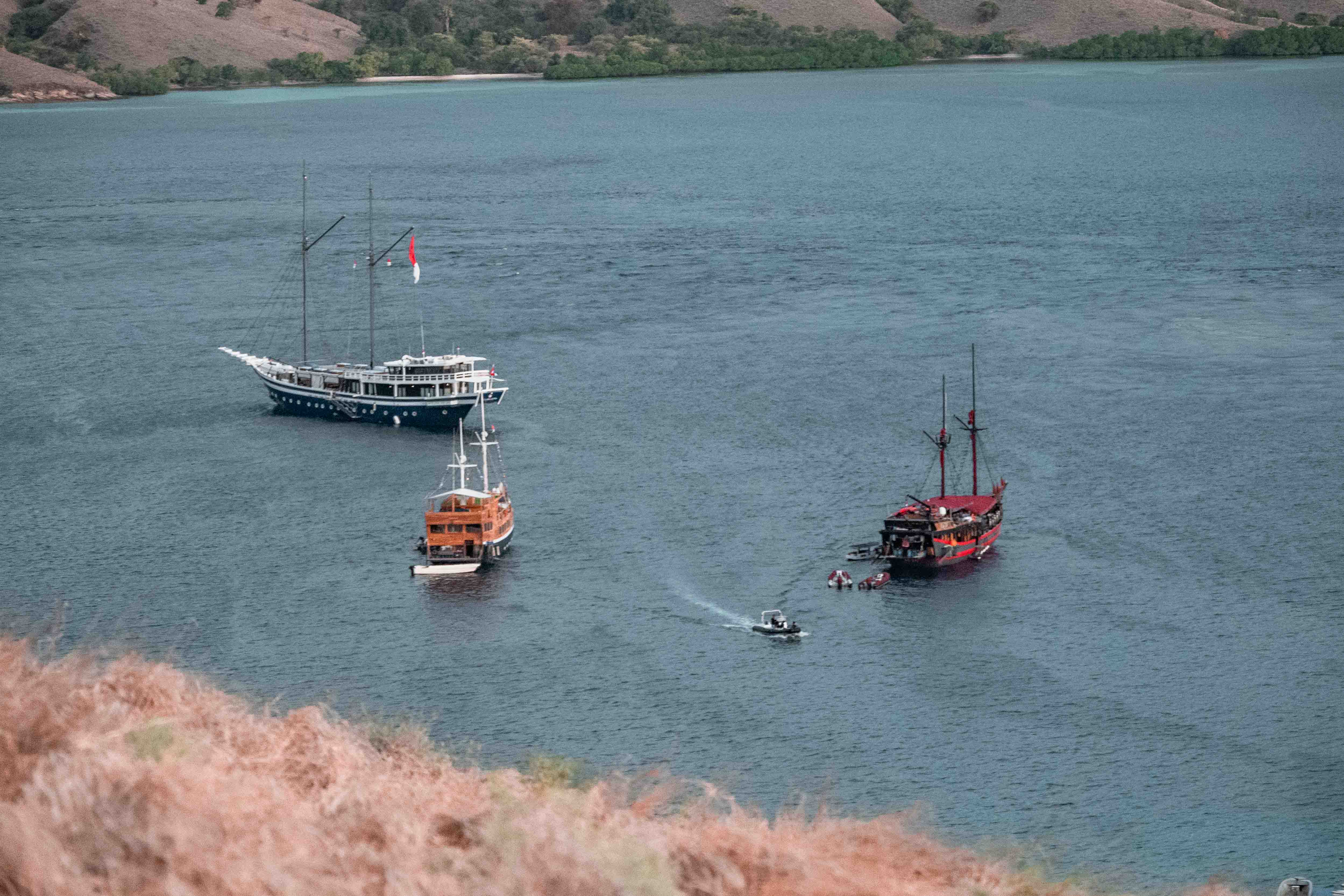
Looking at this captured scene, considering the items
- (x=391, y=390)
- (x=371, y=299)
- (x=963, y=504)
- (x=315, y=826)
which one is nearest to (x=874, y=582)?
(x=963, y=504)

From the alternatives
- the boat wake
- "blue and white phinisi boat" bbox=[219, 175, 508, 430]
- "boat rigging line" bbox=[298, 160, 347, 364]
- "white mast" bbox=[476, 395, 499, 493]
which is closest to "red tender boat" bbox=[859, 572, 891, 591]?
the boat wake

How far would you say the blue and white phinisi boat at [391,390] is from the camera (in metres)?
90.1

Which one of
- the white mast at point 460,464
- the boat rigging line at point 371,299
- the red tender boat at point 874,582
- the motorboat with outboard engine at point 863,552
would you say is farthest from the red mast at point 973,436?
the boat rigging line at point 371,299

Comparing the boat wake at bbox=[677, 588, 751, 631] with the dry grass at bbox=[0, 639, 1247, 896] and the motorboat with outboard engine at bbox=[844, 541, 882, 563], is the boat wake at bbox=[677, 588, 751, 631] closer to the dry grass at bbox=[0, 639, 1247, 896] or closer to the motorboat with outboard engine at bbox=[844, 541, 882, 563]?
the motorboat with outboard engine at bbox=[844, 541, 882, 563]

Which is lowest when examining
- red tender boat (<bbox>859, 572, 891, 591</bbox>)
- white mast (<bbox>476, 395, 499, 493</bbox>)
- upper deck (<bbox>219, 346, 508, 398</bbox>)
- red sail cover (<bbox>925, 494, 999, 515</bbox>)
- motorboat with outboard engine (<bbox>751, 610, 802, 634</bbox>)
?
motorboat with outboard engine (<bbox>751, 610, 802, 634</bbox>)

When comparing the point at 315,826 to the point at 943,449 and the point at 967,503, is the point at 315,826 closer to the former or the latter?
the point at 967,503

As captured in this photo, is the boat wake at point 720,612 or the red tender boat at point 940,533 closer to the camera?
the boat wake at point 720,612

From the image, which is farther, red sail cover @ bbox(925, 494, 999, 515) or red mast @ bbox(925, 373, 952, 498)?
red mast @ bbox(925, 373, 952, 498)

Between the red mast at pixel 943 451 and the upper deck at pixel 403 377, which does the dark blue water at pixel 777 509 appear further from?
the upper deck at pixel 403 377

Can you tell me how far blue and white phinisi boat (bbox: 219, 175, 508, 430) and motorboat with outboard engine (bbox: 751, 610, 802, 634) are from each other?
29810mm

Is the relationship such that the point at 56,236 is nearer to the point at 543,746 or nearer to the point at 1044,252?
the point at 1044,252

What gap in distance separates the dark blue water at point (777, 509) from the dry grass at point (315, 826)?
812 inches

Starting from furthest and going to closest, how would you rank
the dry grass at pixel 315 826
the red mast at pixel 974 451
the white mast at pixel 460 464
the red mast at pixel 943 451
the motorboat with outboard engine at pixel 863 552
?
the red mast at pixel 974 451, the red mast at pixel 943 451, the white mast at pixel 460 464, the motorboat with outboard engine at pixel 863 552, the dry grass at pixel 315 826

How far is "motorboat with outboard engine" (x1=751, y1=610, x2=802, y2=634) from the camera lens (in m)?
60.5
